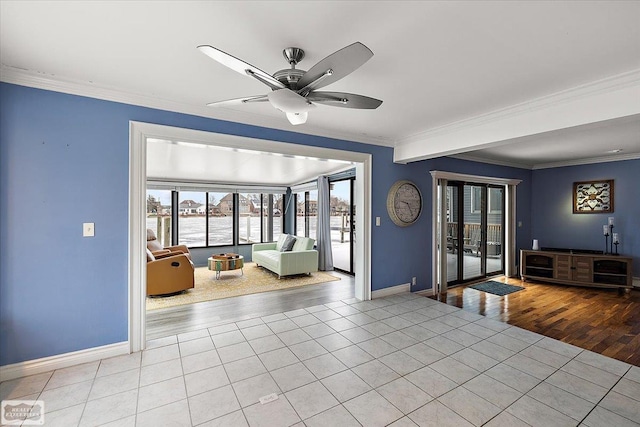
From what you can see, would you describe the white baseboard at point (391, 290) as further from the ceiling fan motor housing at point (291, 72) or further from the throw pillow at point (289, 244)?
the ceiling fan motor housing at point (291, 72)

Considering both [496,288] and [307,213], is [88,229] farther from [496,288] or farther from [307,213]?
[496,288]

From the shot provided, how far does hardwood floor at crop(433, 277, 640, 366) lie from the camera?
310 centimetres

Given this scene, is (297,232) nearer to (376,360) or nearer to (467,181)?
(467,181)

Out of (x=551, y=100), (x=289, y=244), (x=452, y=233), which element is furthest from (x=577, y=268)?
(x=289, y=244)

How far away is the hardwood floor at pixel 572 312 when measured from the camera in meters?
3.10

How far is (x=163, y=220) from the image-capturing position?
754 centimetres

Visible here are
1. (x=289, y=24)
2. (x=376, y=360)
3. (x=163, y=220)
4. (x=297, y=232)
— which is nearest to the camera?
(x=289, y=24)

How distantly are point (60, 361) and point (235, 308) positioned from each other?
6.31 feet

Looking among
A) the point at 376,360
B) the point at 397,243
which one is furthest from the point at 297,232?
the point at 376,360

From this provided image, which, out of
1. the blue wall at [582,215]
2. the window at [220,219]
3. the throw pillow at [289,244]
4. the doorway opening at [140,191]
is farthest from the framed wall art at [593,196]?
the window at [220,219]

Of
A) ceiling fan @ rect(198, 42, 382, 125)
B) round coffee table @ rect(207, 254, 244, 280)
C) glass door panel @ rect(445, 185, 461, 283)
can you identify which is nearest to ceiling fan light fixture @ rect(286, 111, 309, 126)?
ceiling fan @ rect(198, 42, 382, 125)

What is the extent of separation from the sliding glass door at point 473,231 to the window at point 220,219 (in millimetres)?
5912

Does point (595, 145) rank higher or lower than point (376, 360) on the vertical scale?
higher

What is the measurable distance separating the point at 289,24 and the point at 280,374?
102 inches
